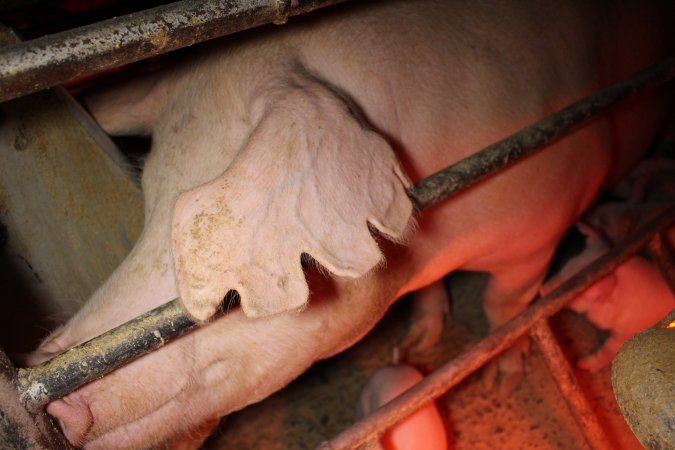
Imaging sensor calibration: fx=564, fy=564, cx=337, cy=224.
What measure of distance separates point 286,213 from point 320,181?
83 mm

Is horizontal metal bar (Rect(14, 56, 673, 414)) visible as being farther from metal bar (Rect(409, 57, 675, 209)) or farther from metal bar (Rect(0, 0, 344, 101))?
metal bar (Rect(409, 57, 675, 209))

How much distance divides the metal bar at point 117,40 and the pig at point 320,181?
0.78 feet

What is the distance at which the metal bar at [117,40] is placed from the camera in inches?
26.6

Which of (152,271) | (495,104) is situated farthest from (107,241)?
(495,104)

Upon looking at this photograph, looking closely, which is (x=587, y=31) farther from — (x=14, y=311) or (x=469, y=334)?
(x=14, y=311)

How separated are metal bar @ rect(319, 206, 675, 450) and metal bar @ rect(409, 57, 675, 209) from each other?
0.46 m

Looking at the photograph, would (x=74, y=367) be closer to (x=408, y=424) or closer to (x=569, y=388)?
(x=408, y=424)

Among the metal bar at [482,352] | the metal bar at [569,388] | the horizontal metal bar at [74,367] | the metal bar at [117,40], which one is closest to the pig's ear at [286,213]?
the horizontal metal bar at [74,367]

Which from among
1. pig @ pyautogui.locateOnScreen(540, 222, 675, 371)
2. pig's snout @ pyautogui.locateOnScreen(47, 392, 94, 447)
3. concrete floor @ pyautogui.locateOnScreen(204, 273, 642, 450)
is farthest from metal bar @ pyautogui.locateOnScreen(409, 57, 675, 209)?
concrete floor @ pyautogui.locateOnScreen(204, 273, 642, 450)

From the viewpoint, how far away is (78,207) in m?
1.61

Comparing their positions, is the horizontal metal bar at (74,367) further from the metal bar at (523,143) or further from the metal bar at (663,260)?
the metal bar at (663,260)

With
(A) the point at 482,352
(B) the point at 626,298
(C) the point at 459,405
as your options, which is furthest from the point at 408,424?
(B) the point at 626,298

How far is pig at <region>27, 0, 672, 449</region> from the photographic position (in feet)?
3.05

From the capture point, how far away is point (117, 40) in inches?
28.4
